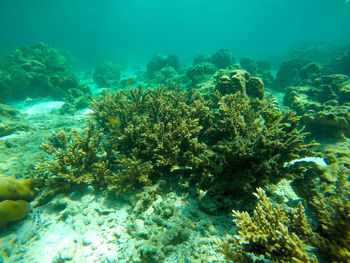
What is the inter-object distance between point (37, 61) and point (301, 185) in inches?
754

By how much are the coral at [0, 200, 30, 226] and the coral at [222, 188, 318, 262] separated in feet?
14.8

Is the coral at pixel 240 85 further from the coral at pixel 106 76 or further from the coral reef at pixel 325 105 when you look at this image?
the coral at pixel 106 76

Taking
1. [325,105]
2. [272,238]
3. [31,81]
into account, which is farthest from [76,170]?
[31,81]

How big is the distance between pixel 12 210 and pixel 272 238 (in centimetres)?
513

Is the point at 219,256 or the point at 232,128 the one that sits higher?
the point at 232,128

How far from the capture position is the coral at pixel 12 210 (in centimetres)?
343

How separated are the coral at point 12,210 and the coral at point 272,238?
4.52 metres

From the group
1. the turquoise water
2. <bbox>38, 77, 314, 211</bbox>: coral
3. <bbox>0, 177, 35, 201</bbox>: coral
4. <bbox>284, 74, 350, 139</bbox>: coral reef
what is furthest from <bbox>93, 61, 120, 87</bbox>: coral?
<bbox>284, 74, 350, 139</bbox>: coral reef

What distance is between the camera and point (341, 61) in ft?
45.3

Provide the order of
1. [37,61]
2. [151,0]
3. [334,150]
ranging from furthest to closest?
[151,0], [37,61], [334,150]

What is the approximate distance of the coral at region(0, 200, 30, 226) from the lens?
343 cm

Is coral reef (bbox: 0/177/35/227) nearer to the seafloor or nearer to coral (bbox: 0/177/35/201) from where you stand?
coral (bbox: 0/177/35/201)

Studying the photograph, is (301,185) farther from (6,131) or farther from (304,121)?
(6,131)

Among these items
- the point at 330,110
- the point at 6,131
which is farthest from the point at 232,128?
the point at 6,131
